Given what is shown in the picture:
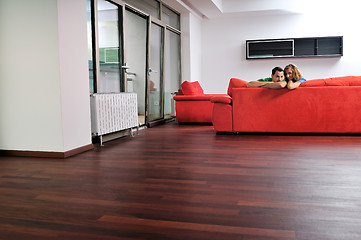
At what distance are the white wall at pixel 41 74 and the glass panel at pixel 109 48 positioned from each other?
988 mm

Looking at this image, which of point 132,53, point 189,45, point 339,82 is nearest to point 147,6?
point 132,53

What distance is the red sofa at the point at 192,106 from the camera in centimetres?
704

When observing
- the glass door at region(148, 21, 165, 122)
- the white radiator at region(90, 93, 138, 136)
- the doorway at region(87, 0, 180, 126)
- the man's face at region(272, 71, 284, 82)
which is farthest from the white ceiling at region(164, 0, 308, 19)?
the white radiator at region(90, 93, 138, 136)

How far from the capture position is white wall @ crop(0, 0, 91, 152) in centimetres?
386

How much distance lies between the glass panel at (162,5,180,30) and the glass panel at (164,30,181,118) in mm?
217

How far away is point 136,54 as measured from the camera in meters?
6.41

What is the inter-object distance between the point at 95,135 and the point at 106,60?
1.25 metres

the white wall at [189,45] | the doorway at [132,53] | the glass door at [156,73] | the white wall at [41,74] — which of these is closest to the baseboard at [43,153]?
the white wall at [41,74]

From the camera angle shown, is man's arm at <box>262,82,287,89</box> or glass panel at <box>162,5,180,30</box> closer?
man's arm at <box>262,82,287,89</box>

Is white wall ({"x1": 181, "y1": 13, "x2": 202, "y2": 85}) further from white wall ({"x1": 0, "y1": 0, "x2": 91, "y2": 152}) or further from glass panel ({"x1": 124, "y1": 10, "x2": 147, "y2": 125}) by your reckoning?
white wall ({"x1": 0, "y1": 0, "x2": 91, "y2": 152})

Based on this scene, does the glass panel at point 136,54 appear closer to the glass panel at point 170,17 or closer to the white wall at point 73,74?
the glass panel at point 170,17

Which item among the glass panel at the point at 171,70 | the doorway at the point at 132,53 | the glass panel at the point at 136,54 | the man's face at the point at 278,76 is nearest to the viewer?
the doorway at the point at 132,53

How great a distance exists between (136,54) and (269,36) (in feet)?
16.4

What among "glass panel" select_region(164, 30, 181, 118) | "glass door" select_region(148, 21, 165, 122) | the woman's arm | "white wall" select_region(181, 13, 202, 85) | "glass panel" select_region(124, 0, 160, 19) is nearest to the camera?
the woman's arm
